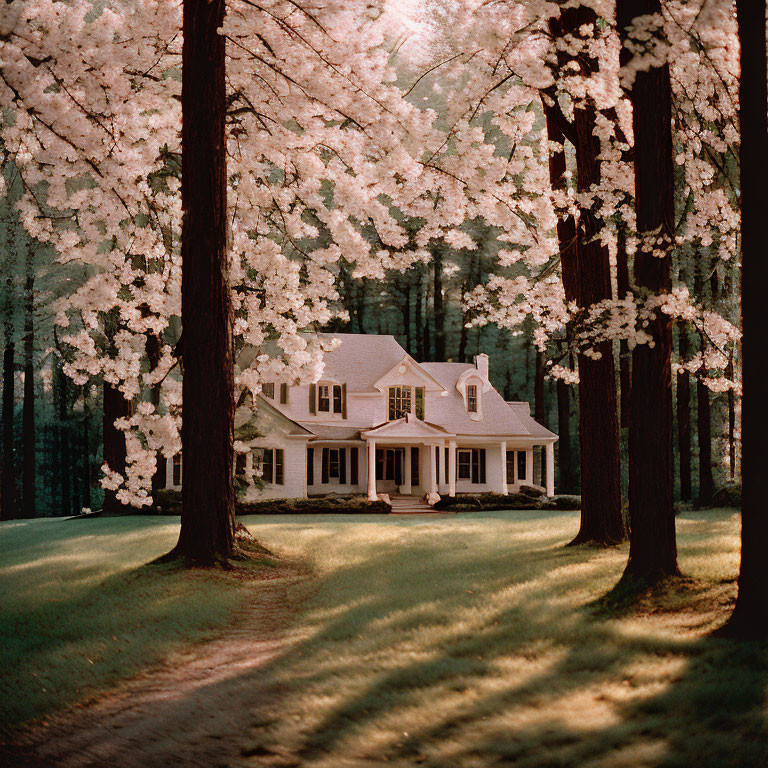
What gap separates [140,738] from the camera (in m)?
4.70

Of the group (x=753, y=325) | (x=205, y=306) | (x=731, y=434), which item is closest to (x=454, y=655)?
(x=753, y=325)

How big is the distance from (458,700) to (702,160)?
8.41 m

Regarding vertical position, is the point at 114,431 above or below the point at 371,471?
above

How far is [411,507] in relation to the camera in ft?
87.4

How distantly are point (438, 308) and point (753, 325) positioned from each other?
3907 cm

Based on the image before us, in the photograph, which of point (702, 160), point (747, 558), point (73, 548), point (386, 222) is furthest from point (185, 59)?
point (747, 558)

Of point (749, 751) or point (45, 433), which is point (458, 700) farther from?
point (45, 433)

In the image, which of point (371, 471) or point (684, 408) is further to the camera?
point (371, 471)

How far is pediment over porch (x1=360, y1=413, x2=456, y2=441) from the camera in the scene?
1152 inches

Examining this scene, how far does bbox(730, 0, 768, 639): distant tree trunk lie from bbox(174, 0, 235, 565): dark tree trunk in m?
6.54

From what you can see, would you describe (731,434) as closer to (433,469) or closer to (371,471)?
(433,469)

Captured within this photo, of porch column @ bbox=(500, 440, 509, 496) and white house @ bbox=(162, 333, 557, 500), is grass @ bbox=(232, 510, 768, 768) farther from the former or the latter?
porch column @ bbox=(500, 440, 509, 496)

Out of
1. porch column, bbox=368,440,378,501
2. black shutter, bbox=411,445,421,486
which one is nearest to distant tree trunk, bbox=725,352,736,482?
porch column, bbox=368,440,378,501

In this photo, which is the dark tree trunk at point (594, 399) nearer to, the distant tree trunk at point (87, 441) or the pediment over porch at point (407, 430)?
the pediment over porch at point (407, 430)
